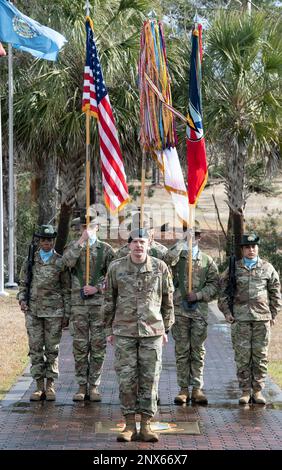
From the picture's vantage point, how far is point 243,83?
65.2 feet

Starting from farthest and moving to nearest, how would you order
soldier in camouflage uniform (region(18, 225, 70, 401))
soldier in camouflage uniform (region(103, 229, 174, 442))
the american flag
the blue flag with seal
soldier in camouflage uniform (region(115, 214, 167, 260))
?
the blue flag with seal, the american flag, soldier in camouflage uniform (region(115, 214, 167, 260)), soldier in camouflage uniform (region(18, 225, 70, 401)), soldier in camouflage uniform (region(103, 229, 174, 442))

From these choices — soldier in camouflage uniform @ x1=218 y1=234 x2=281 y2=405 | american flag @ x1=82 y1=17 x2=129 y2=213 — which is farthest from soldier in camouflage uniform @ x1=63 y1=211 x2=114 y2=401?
soldier in camouflage uniform @ x1=218 y1=234 x2=281 y2=405

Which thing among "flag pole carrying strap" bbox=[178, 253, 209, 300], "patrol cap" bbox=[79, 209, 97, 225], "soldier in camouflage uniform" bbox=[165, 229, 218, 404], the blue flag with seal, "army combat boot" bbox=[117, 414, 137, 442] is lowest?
"army combat boot" bbox=[117, 414, 137, 442]

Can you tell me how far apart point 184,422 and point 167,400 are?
1180mm

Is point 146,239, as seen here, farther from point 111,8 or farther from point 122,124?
point 111,8

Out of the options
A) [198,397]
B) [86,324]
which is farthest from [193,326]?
[86,324]

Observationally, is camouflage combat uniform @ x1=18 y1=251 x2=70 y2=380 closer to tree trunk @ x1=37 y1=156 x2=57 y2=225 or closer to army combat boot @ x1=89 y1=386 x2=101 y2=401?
army combat boot @ x1=89 y1=386 x2=101 y2=401

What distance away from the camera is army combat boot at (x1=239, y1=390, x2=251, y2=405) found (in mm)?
10727

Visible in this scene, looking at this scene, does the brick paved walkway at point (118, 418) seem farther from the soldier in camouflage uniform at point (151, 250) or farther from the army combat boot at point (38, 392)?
the soldier in camouflage uniform at point (151, 250)

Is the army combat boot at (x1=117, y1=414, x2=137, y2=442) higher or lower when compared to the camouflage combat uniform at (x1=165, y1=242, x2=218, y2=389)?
lower

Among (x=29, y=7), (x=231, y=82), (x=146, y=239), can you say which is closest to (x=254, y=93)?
(x=231, y=82)

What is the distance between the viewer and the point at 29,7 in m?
22.7

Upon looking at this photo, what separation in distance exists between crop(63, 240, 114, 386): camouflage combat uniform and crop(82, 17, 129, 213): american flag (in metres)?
1.01

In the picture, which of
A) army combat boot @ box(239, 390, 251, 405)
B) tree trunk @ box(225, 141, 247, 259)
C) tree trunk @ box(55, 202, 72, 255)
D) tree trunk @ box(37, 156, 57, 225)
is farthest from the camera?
tree trunk @ box(37, 156, 57, 225)
